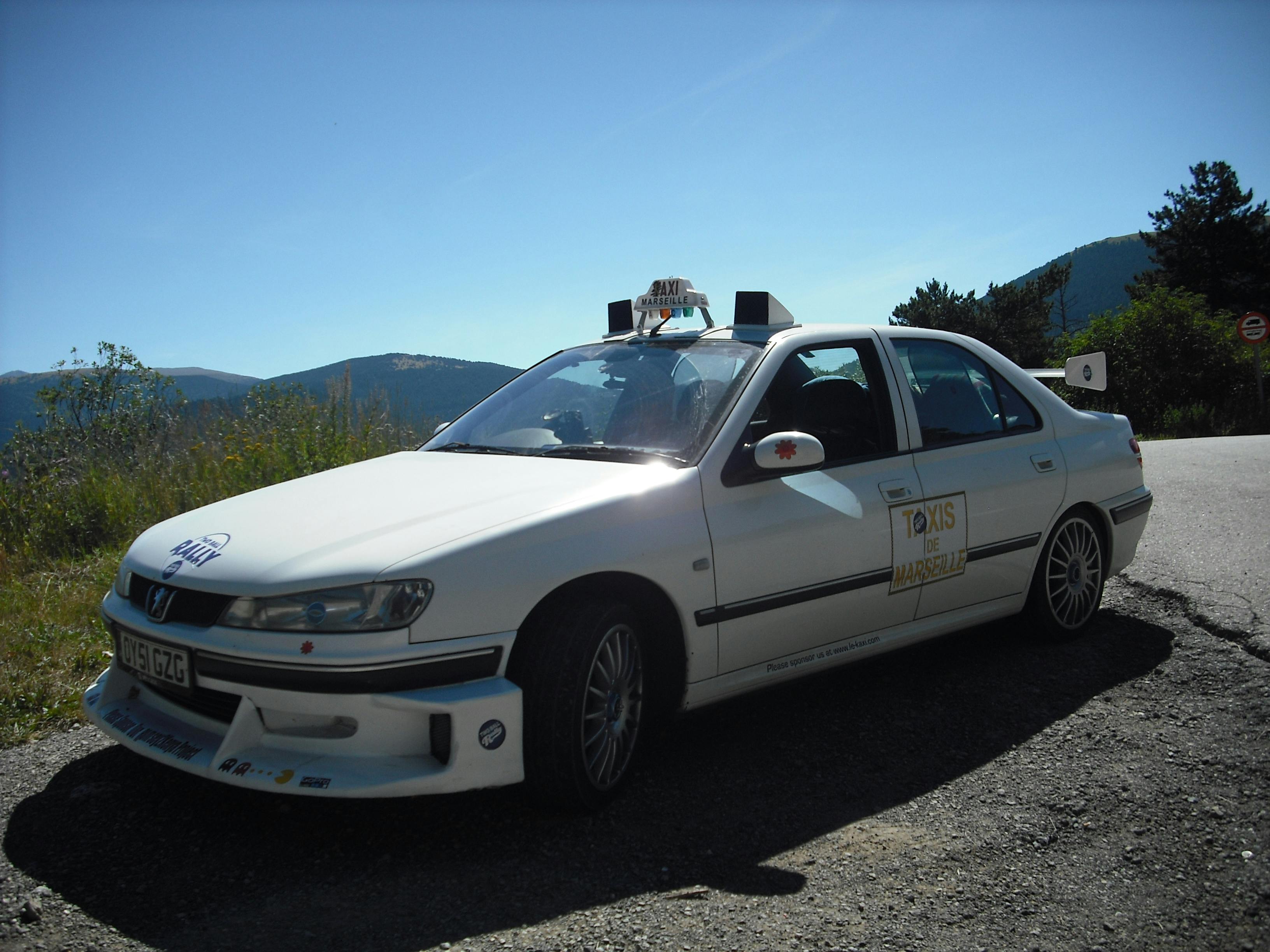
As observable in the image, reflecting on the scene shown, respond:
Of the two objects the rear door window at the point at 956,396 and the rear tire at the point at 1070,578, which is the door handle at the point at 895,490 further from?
the rear tire at the point at 1070,578

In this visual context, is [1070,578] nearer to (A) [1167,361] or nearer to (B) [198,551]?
(B) [198,551]

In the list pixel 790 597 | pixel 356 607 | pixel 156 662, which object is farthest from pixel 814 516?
pixel 156 662

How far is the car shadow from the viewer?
Answer: 2559 millimetres

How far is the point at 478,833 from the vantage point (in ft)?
9.94

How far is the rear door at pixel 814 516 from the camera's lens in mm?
3432

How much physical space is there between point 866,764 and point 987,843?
0.67 m

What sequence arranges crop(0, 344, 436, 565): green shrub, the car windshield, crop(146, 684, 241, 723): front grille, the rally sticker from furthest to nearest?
1. crop(0, 344, 436, 565): green shrub
2. the car windshield
3. the rally sticker
4. crop(146, 684, 241, 723): front grille

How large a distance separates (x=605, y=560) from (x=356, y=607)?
29.7 inches

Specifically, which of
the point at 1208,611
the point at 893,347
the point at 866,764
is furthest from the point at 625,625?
the point at 1208,611

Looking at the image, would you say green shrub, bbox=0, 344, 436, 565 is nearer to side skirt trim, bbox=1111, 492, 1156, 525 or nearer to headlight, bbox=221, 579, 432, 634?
headlight, bbox=221, 579, 432, 634

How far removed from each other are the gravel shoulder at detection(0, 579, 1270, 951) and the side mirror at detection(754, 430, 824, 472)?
1.10 m

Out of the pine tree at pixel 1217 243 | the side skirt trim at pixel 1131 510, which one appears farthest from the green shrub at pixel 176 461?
the pine tree at pixel 1217 243

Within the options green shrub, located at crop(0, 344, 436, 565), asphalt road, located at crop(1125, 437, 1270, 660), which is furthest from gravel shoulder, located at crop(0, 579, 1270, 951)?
green shrub, located at crop(0, 344, 436, 565)

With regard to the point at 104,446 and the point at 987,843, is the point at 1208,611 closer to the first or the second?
the point at 987,843
